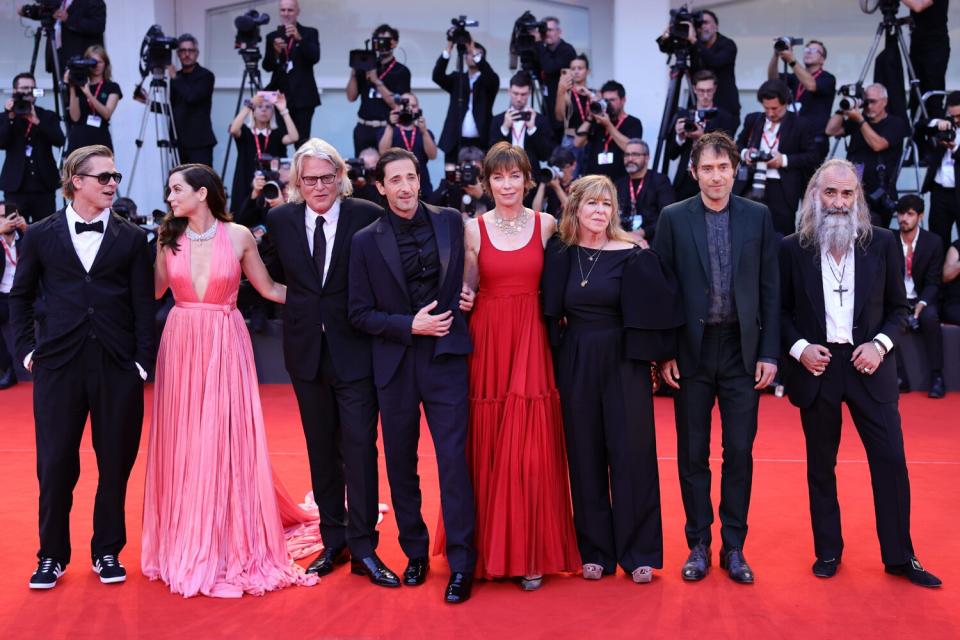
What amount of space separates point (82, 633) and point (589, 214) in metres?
2.27

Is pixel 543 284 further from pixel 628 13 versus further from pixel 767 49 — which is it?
pixel 767 49

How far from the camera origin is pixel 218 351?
4.29m

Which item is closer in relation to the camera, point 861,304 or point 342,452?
point 861,304

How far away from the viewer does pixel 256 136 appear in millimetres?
9484

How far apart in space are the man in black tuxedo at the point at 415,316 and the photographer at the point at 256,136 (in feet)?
17.5

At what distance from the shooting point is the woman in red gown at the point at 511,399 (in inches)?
163

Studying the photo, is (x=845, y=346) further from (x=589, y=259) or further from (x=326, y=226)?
(x=326, y=226)

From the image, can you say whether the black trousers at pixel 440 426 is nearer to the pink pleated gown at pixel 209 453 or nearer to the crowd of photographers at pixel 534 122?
the pink pleated gown at pixel 209 453

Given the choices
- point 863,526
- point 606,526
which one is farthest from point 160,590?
point 863,526

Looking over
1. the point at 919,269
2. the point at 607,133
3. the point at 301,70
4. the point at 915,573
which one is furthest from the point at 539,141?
the point at 915,573

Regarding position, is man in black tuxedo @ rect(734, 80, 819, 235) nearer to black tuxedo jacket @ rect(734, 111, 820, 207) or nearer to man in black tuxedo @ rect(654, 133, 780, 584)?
black tuxedo jacket @ rect(734, 111, 820, 207)

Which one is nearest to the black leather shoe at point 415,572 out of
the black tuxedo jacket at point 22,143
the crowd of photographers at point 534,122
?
the crowd of photographers at point 534,122

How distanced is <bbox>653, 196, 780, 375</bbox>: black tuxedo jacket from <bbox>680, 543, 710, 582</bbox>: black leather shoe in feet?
2.20

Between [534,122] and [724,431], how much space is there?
509 centimetres
